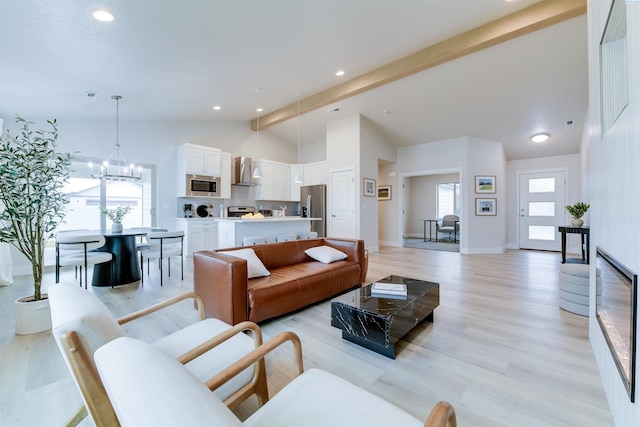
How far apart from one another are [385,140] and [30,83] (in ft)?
21.6

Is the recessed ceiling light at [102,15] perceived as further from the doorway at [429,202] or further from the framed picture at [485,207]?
the doorway at [429,202]

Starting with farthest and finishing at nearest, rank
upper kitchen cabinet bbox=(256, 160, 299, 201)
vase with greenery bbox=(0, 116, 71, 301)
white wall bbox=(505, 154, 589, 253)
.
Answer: upper kitchen cabinet bbox=(256, 160, 299, 201) → white wall bbox=(505, 154, 589, 253) → vase with greenery bbox=(0, 116, 71, 301)

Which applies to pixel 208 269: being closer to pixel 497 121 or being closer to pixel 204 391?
pixel 204 391

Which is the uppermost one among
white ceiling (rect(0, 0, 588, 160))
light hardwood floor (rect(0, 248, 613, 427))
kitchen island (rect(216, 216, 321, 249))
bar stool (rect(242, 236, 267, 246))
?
white ceiling (rect(0, 0, 588, 160))

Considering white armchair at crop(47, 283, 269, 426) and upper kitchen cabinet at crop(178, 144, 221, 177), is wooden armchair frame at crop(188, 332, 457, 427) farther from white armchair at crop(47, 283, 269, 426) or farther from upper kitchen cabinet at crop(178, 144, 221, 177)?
upper kitchen cabinet at crop(178, 144, 221, 177)

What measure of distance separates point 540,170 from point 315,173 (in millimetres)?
5734

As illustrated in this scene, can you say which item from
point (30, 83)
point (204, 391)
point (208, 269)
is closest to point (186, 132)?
point (30, 83)

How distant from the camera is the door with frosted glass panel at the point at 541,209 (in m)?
6.69

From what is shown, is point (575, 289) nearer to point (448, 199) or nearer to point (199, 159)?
point (199, 159)

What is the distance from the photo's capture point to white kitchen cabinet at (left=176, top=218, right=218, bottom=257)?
5688mm

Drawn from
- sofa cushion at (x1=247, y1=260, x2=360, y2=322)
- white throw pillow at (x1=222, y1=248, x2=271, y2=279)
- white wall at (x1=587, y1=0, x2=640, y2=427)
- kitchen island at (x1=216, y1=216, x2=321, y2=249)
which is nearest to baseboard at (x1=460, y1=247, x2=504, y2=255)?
kitchen island at (x1=216, y1=216, x2=321, y2=249)

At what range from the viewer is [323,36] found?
3500 mm

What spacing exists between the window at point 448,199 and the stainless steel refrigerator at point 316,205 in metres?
4.96

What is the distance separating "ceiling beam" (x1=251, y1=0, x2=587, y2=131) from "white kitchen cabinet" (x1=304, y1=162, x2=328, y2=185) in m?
2.00
